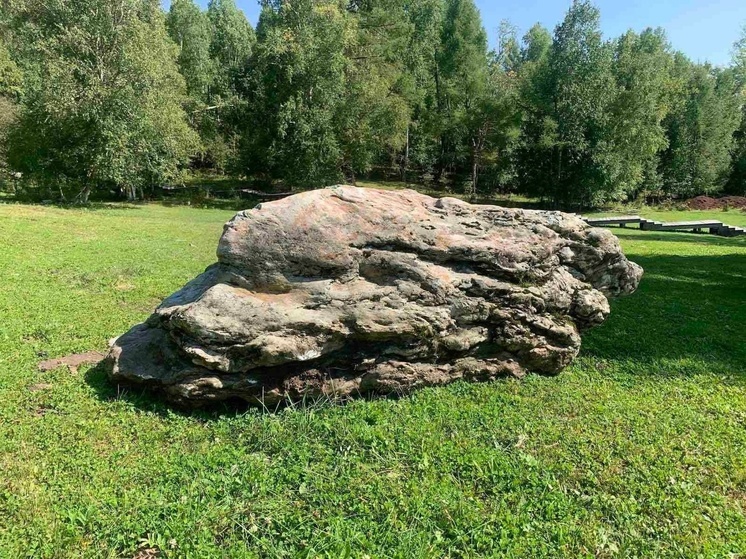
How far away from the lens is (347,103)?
37.7m

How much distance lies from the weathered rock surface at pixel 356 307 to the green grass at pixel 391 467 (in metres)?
0.37

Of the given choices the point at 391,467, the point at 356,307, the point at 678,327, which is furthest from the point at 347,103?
the point at 391,467

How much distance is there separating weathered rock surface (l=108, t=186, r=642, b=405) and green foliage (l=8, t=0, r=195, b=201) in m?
24.7

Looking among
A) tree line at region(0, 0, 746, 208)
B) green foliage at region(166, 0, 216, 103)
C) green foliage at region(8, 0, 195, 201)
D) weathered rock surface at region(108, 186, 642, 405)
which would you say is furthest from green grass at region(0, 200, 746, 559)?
green foliage at region(166, 0, 216, 103)

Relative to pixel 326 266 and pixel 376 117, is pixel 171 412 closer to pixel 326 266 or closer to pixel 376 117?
pixel 326 266

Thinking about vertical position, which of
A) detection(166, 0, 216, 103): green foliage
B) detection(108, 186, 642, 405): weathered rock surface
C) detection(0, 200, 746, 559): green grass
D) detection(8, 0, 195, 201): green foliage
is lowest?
detection(0, 200, 746, 559): green grass

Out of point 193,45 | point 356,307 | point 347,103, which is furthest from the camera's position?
point 193,45

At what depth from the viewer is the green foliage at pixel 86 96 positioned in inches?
1000

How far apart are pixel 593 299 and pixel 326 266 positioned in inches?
158

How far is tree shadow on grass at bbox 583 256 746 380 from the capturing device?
7.62 meters

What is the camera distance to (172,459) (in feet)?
15.0

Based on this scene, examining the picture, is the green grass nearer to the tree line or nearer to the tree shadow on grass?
the tree shadow on grass

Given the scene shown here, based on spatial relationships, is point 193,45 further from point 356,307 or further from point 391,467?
point 391,467

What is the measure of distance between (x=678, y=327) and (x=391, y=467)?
734 cm
